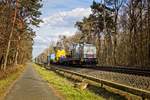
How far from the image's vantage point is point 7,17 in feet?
127

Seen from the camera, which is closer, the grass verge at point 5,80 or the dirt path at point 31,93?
the dirt path at point 31,93

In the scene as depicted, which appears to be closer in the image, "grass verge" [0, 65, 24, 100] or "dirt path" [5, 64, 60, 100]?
"dirt path" [5, 64, 60, 100]

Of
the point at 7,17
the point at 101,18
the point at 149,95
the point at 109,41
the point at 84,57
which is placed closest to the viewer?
the point at 149,95

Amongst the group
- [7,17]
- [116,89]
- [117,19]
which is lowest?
[116,89]

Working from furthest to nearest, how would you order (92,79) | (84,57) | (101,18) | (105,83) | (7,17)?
(101,18) < (84,57) < (7,17) < (92,79) < (105,83)

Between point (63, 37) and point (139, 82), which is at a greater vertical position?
point (63, 37)

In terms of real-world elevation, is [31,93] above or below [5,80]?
below

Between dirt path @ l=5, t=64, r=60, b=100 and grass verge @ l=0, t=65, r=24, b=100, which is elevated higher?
grass verge @ l=0, t=65, r=24, b=100

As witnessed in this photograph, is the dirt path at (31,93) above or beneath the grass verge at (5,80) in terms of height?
beneath

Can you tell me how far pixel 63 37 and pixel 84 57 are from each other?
117 m

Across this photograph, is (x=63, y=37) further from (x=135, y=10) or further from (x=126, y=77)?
(x=126, y=77)

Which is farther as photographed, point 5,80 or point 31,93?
point 5,80

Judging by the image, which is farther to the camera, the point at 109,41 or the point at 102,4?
the point at 109,41

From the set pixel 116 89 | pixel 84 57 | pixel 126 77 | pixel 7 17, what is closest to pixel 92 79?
pixel 126 77
